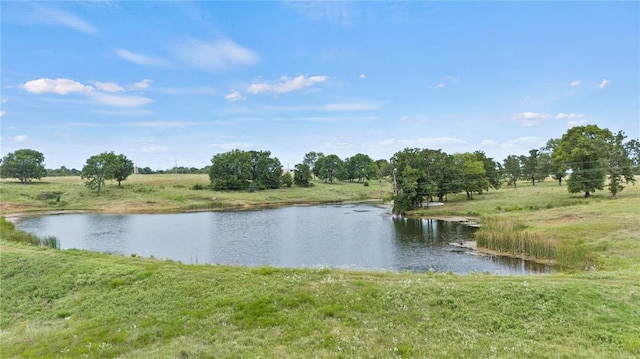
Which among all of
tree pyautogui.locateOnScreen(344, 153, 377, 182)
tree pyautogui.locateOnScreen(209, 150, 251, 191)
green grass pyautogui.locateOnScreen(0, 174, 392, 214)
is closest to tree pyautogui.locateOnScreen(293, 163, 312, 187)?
green grass pyautogui.locateOnScreen(0, 174, 392, 214)

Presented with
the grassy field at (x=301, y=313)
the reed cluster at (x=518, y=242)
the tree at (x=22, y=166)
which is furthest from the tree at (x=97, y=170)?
the reed cluster at (x=518, y=242)

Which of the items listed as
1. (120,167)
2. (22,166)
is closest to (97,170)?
(120,167)

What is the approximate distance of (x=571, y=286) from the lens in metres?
12.7

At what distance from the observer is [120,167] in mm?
92562

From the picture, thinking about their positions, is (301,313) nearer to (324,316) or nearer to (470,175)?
(324,316)

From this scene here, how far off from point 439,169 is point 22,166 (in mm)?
106213

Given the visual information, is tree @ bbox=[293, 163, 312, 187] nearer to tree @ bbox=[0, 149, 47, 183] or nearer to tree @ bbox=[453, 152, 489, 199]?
tree @ bbox=[453, 152, 489, 199]

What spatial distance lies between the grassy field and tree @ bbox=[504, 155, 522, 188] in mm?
83590

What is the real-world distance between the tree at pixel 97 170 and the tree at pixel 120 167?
805 millimetres

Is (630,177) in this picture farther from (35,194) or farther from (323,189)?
(35,194)

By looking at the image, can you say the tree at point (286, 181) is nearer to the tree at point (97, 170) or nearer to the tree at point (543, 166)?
the tree at point (97, 170)

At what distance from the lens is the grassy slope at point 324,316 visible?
31.6 feet

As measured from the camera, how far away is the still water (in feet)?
95.2

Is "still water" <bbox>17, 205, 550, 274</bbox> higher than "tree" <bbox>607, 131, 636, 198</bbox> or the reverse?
the reverse
